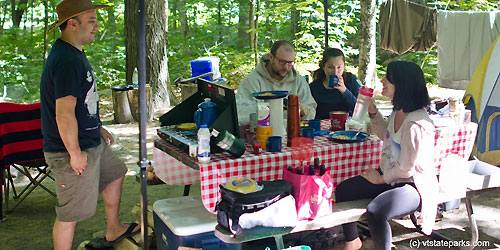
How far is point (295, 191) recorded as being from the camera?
2576 mm

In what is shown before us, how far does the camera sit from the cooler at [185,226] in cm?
260

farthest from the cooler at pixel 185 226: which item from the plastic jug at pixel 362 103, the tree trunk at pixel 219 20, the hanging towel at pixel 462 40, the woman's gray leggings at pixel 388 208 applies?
the tree trunk at pixel 219 20

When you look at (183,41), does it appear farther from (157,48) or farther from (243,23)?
(157,48)

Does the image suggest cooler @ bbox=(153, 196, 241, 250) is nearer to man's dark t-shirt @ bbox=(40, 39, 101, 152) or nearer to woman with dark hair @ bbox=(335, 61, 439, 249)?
man's dark t-shirt @ bbox=(40, 39, 101, 152)

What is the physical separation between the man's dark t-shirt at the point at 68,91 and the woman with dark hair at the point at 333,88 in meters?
1.91

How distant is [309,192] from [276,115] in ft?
1.76

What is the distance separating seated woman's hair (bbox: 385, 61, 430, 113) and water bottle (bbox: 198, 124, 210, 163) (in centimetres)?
112

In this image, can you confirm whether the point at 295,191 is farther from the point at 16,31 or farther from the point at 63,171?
the point at 16,31

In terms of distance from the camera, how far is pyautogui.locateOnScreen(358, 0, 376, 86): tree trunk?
8.83 meters

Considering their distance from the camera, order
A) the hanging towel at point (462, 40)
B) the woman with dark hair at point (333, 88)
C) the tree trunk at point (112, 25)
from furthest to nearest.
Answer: the tree trunk at point (112, 25), the hanging towel at point (462, 40), the woman with dark hair at point (333, 88)

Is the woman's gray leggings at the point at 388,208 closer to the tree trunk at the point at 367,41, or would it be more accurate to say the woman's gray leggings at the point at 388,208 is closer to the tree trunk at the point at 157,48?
the tree trunk at the point at 157,48

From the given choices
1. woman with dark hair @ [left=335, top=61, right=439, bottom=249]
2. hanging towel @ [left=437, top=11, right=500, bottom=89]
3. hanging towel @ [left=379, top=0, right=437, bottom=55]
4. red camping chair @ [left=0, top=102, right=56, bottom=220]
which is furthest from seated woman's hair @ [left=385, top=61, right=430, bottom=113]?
hanging towel @ [left=379, top=0, right=437, bottom=55]

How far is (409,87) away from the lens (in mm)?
2838

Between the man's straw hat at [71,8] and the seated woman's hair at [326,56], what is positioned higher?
the man's straw hat at [71,8]
